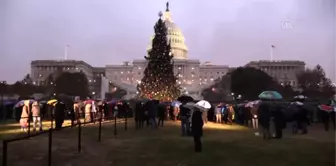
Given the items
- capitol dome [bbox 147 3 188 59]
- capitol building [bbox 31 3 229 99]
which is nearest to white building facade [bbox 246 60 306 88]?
capitol building [bbox 31 3 229 99]

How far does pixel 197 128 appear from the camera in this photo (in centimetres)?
1525

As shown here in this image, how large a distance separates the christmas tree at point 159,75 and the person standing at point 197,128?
87.8 feet

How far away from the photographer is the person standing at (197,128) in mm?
15148

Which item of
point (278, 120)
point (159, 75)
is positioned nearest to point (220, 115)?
point (159, 75)

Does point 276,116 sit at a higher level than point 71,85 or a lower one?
lower

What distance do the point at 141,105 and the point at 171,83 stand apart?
1720 centimetres

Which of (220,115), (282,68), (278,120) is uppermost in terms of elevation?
(282,68)

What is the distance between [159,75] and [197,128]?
28476 mm

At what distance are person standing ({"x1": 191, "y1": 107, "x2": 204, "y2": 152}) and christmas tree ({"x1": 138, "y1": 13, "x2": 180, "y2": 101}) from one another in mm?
26748

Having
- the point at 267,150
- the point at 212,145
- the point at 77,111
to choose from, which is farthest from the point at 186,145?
the point at 77,111

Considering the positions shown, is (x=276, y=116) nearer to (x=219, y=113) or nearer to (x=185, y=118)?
(x=185, y=118)

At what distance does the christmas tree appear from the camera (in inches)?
1681

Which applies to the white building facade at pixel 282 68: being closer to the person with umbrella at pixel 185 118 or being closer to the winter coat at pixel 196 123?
the person with umbrella at pixel 185 118

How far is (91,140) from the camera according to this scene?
18.6m
